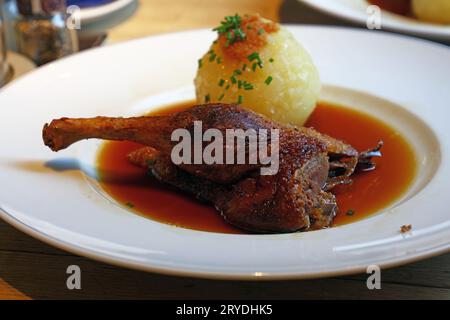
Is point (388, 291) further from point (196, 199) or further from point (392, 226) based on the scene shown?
point (196, 199)

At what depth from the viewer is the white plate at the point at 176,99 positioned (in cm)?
152

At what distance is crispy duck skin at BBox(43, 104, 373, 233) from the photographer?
1.85 meters

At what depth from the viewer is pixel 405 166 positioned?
2.31 metres

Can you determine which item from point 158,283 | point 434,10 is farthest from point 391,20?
point 158,283

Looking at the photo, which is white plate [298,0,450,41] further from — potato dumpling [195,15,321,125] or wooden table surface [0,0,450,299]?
wooden table surface [0,0,450,299]

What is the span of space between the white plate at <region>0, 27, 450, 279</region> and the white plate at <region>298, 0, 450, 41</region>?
30 cm

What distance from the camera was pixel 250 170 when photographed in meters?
1.92

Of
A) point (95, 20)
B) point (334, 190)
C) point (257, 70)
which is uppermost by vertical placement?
point (95, 20)

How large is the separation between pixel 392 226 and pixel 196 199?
743mm

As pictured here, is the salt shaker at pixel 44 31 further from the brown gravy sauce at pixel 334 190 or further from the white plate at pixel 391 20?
the white plate at pixel 391 20

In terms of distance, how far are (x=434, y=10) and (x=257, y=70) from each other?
1.65 metres

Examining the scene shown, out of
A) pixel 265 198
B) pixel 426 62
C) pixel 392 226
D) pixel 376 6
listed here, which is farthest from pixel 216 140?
pixel 376 6

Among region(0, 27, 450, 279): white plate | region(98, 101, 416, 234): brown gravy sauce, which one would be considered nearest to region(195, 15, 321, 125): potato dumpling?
region(98, 101, 416, 234): brown gravy sauce

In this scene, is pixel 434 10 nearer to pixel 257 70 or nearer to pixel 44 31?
pixel 257 70
